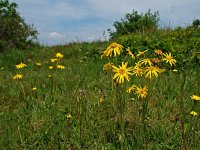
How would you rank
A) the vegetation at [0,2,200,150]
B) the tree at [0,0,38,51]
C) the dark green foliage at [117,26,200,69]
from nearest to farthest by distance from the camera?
1. the vegetation at [0,2,200,150]
2. the dark green foliage at [117,26,200,69]
3. the tree at [0,0,38,51]

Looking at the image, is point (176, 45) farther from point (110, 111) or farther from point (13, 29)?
point (13, 29)

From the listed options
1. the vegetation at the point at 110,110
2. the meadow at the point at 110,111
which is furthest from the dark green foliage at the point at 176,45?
the meadow at the point at 110,111

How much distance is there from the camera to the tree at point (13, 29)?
14.3 metres

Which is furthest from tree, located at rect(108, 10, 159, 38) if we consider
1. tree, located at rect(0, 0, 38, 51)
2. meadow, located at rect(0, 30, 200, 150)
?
meadow, located at rect(0, 30, 200, 150)

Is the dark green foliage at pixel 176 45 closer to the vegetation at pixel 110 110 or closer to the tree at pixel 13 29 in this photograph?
the vegetation at pixel 110 110

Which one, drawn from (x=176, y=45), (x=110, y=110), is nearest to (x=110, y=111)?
(x=110, y=110)

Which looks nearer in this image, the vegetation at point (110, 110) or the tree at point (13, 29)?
the vegetation at point (110, 110)

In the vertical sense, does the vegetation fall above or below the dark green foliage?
below

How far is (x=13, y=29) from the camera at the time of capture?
1455 centimetres

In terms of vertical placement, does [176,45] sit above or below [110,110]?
above

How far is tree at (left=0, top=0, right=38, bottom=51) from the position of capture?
46.9ft

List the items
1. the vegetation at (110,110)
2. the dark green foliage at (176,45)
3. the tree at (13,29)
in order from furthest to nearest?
the tree at (13,29)
the dark green foliage at (176,45)
the vegetation at (110,110)

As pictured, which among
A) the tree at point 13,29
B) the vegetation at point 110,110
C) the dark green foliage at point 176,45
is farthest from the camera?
the tree at point 13,29

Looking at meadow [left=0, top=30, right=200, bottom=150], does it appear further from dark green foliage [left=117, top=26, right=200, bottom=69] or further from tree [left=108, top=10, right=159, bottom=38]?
tree [left=108, top=10, right=159, bottom=38]
